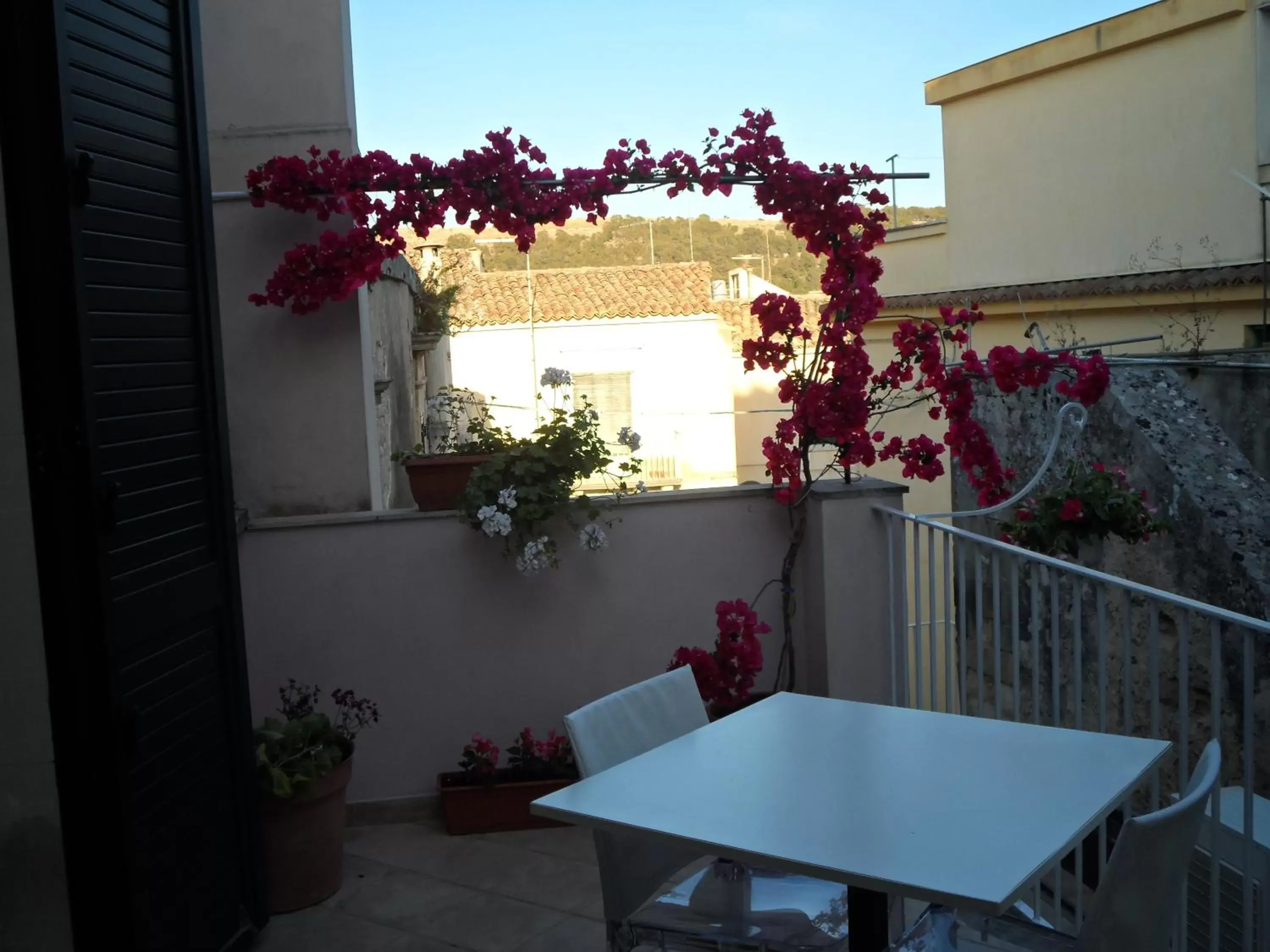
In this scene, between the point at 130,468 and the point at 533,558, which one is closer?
the point at 130,468

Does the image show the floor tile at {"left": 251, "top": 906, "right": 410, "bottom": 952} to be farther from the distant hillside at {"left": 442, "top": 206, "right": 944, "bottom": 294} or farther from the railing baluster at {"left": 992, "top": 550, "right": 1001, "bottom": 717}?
the distant hillside at {"left": 442, "top": 206, "right": 944, "bottom": 294}

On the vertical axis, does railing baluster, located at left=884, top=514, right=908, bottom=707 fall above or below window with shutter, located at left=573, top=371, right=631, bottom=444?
below

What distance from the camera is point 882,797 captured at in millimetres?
1836

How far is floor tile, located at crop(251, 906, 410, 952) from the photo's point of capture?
2.91 metres

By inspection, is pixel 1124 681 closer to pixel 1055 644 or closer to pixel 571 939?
pixel 1055 644

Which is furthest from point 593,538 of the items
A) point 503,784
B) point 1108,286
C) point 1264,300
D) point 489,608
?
point 1108,286

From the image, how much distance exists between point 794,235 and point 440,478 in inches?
56.2

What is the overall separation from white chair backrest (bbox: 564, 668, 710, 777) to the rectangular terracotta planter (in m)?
1.22

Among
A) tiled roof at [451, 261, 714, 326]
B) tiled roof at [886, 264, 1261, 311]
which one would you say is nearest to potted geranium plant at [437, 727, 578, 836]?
tiled roof at [886, 264, 1261, 311]

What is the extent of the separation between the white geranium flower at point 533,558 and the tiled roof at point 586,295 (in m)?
12.6

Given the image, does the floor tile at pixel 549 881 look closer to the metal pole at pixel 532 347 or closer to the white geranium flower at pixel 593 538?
the white geranium flower at pixel 593 538

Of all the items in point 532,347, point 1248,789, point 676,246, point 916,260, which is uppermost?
point 676,246

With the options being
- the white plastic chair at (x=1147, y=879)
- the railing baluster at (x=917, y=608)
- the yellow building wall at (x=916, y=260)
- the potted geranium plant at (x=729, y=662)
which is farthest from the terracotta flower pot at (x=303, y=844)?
the yellow building wall at (x=916, y=260)

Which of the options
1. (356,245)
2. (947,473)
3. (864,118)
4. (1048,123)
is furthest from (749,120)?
(864,118)
